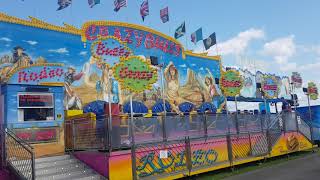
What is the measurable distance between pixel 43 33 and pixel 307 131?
56.1 feet

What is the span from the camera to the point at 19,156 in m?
12.1

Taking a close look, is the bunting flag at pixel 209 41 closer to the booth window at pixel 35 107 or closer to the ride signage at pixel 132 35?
the ride signage at pixel 132 35

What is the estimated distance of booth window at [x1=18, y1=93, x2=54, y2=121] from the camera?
13.7 metres

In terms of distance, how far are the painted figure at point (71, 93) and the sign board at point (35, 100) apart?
177 inches

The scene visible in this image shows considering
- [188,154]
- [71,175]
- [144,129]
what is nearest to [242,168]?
[188,154]

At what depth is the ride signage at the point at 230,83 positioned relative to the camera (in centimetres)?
2017

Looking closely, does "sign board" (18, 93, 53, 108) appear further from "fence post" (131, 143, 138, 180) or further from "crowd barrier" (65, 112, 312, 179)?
"fence post" (131, 143, 138, 180)

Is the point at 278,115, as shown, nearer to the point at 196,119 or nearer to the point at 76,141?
the point at 196,119

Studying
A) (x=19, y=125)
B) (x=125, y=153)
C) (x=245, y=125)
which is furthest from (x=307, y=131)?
(x=19, y=125)

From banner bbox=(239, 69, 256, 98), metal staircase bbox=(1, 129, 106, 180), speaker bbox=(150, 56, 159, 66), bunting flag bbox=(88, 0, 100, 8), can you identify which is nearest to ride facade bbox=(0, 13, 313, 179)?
speaker bbox=(150, 56, 159, 66)

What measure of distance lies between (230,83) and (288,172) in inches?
240

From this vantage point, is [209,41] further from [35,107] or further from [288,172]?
[35,107]

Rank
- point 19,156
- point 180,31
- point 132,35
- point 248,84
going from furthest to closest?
1. point 248,84
2. point 180,31
3. point 132,35
4. point 19,156

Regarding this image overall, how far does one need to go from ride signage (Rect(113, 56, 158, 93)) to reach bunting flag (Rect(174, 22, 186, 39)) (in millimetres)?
15511
